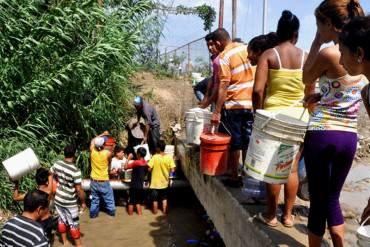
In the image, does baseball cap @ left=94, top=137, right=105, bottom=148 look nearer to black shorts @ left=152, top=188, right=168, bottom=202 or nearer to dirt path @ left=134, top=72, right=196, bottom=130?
black shorts @ left=152, top=188, right=168, bottom=202

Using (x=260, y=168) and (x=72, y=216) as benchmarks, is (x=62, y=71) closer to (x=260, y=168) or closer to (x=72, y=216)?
(x=72, y=216)

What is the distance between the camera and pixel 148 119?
780cm

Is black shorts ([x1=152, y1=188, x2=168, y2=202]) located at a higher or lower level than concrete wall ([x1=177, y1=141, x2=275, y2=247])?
lower

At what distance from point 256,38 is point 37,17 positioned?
180 inches

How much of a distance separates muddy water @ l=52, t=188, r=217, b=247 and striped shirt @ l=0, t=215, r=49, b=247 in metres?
2.95

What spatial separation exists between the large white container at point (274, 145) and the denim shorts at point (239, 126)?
118cm

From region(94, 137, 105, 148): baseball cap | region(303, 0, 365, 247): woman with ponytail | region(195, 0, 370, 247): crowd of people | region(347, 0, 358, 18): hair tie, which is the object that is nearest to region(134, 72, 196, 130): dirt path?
region(94, 137, 105, 148): baseball cap

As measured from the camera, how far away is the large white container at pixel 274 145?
8.86ft

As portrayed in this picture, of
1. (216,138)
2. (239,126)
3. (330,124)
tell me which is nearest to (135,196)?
(216,138)

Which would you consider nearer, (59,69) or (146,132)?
(59,69)

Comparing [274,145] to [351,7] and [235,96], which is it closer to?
[351,7]

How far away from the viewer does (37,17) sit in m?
6.73

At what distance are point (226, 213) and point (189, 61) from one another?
37.1 ft

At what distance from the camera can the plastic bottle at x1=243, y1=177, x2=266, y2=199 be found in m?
3.89
